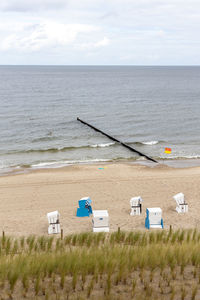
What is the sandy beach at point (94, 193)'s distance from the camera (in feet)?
50.5

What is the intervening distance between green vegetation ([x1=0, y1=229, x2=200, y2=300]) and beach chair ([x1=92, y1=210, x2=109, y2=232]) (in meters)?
3.06

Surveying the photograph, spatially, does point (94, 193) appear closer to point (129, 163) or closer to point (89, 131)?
point (129, 163)

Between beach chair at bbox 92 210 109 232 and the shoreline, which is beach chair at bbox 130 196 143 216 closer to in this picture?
beach chair at bbox 92 210 109 232

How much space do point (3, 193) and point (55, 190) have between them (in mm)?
2834

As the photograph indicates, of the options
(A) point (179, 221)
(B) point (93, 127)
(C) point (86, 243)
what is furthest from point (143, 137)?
(C) point (86, 243)

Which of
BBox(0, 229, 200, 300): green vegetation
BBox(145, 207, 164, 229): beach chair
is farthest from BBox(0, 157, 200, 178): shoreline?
BBox(0, 229, 200, 300): green vegetation

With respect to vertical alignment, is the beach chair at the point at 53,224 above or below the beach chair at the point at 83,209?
below

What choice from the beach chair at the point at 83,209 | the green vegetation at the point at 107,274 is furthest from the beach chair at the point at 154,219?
the green vegetation at the point at 107,274

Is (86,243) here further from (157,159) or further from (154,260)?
(157,159)

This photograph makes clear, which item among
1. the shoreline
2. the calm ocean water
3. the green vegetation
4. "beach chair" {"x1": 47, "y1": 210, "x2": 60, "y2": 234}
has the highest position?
the calm ocean water

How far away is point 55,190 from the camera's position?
66.8ft

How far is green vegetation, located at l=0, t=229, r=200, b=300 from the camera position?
319 inches

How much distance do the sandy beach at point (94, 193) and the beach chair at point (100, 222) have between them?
814 millimetres

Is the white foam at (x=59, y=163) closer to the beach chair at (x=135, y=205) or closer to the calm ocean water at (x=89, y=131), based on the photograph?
the calm ocean water at (x=89, y=131)
